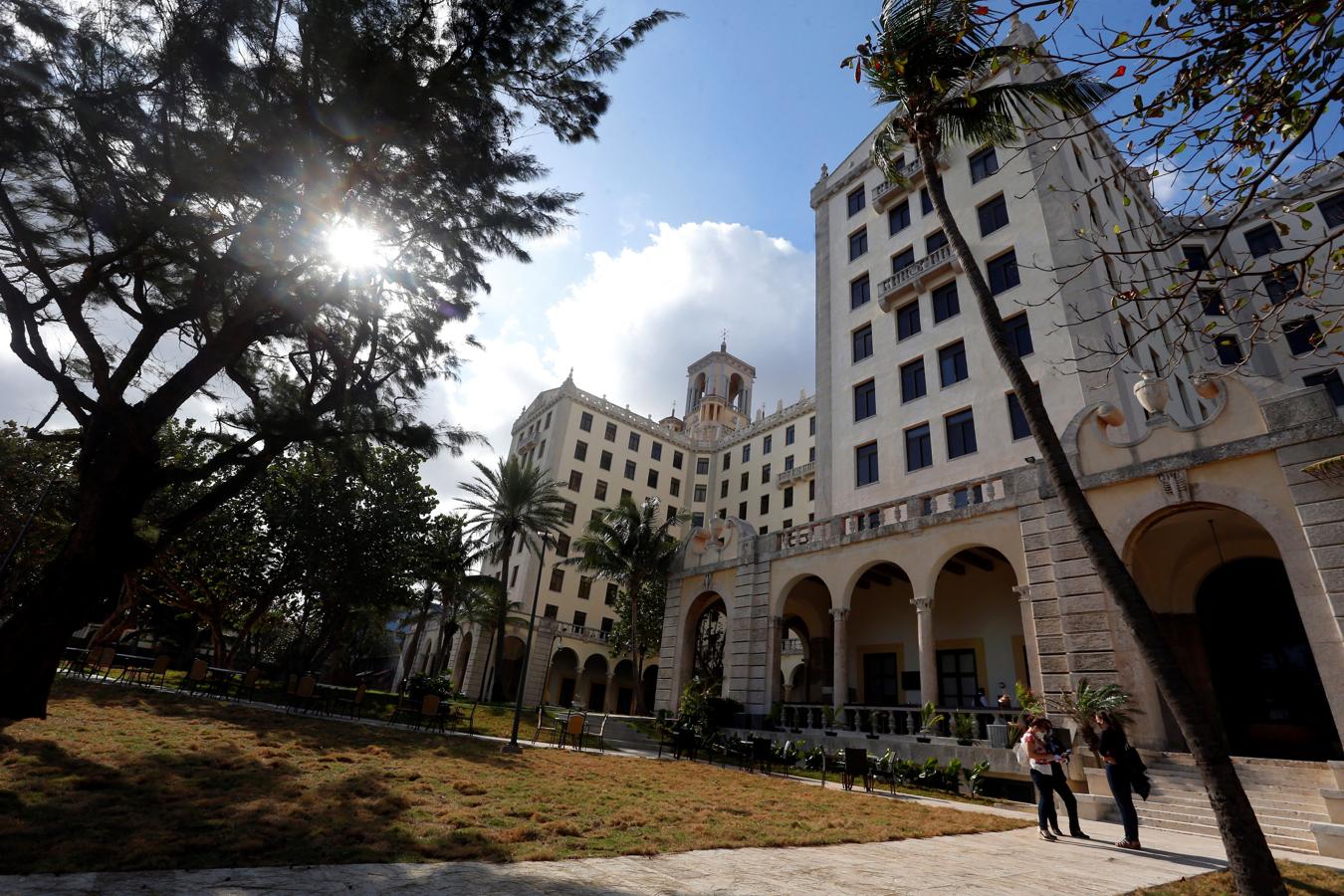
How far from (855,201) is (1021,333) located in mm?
11995

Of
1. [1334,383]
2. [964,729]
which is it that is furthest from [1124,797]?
[1334,383]

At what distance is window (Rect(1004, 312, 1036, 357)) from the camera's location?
2086 centimetres

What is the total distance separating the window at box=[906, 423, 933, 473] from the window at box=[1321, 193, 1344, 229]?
16217 millimetres

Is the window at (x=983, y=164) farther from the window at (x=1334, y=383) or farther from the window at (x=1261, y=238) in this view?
the window at (x=1334, y=383)

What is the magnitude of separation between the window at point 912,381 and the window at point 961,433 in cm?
177

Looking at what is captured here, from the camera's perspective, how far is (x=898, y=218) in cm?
2720

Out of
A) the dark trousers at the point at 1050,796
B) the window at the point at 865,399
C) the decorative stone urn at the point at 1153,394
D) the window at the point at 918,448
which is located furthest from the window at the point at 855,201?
the dark trousers at the point at 1050,796

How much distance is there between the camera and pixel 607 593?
164 ft

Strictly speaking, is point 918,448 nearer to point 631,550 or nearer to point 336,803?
point 631,550

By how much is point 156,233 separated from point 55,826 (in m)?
8.98

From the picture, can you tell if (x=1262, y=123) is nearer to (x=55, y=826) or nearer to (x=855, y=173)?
(x=55, y=826)

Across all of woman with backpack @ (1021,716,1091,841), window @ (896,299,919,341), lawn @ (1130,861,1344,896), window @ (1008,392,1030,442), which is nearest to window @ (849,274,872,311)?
window @ (896,299,919,341)

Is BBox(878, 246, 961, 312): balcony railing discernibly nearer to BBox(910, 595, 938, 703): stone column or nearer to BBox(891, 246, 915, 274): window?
BBox(891, 246, 915, 274): window

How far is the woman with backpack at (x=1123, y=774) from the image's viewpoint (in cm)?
859
